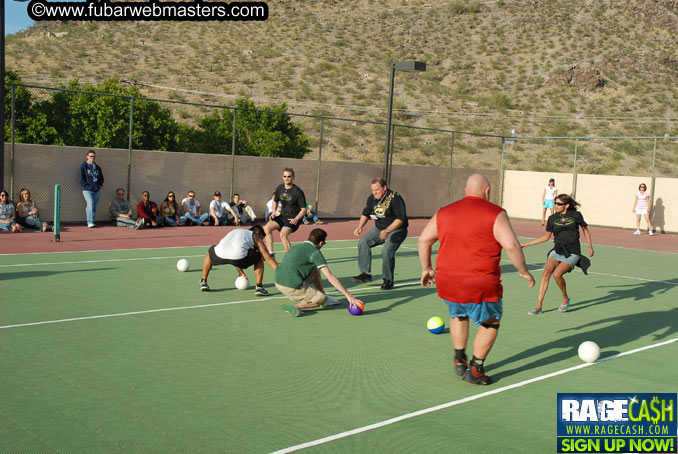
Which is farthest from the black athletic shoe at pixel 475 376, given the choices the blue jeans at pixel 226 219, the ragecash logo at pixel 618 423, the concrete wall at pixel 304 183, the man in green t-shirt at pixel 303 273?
the blue jeans at pixel 226 219

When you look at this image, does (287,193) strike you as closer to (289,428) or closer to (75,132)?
(289,428)

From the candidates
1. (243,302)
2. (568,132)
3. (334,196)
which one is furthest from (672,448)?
(568,132)

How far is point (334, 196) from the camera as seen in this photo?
2494 cm

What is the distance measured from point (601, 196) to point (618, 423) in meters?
23.4

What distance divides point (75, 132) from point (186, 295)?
2257 cm

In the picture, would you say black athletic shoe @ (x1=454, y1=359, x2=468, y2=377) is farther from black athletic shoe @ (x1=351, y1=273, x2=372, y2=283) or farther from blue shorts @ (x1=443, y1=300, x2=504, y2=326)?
black athletic shoe @ (x1=351, y1=273, x2=372, y2=283)

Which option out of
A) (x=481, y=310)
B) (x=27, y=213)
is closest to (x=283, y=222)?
(x=481, y=310)

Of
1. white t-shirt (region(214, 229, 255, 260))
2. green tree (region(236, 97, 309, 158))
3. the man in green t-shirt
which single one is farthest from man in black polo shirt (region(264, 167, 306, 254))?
green tree (region(236, 97, 309, 158))

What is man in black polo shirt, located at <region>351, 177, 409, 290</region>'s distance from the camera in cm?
1148

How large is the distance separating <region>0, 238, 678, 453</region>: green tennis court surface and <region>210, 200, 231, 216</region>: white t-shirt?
29.6ft

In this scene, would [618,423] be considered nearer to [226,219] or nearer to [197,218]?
[197,218]

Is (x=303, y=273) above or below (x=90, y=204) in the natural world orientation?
below

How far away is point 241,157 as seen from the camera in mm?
22266

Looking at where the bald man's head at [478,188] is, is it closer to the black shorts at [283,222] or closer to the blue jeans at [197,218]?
the black shorts at [283,222]
